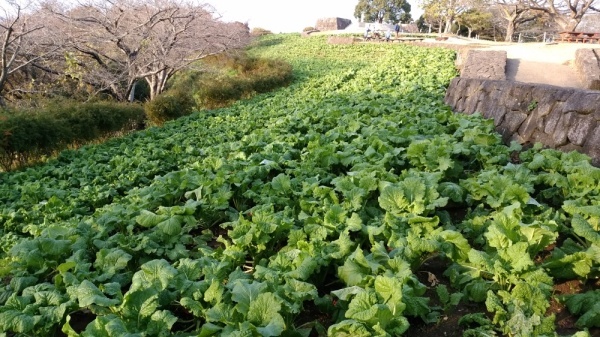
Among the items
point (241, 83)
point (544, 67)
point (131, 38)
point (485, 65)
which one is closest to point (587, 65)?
point (544, 67)

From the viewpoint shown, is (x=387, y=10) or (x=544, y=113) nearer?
(x=544, y=113)

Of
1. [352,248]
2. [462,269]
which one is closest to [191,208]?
[352,248]

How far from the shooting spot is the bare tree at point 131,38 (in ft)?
46.9

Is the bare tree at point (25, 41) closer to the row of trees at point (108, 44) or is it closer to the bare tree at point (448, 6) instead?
the row of trees at point (108, 44)

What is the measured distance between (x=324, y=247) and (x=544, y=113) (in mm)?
4318

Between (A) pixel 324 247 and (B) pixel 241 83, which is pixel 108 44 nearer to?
(B) pixel 241 83

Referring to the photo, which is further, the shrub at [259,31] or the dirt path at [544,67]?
the shrub at [259,31]

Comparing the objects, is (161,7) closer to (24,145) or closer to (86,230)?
(24,145)

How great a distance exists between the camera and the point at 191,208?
3992 mm

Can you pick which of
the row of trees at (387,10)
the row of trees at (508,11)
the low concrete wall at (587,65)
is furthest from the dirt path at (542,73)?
the row of trees at (387,10)

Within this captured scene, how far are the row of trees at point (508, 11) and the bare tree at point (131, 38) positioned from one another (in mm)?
24103

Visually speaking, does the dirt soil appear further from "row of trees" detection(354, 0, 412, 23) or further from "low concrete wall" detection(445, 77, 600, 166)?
"row of trees" detection(354, 0, 412, 23)

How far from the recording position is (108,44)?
1550 centimetres

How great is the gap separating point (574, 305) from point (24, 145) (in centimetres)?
1042
